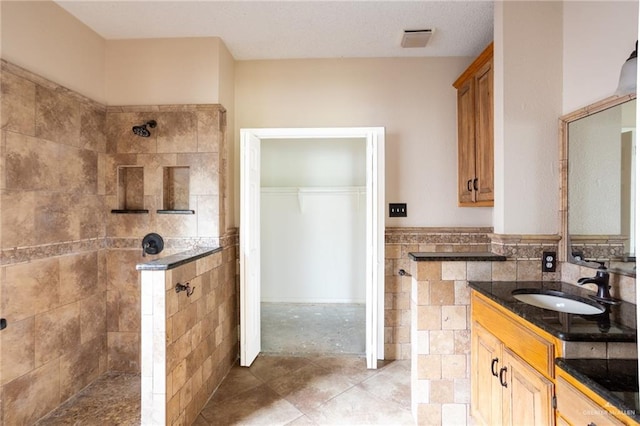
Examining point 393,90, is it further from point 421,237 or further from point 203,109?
point 203,109

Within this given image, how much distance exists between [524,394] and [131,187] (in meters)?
2.74

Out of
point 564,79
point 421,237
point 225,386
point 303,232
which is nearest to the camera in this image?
point 564,79

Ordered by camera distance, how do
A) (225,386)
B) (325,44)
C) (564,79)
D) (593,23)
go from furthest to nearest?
(325,44) → (225,386) → (564,79) → (593,23)

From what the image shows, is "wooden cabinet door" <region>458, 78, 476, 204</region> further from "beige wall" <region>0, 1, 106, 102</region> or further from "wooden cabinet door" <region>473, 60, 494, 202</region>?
"beige wall" <region>0, 1, 106, 102</region>

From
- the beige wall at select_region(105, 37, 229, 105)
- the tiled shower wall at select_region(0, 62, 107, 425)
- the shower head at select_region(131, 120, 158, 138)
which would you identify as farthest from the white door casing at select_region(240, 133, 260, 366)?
the tiled shower wall at select_region(0, 62, 107, 425)

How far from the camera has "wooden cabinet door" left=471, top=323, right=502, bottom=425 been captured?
140cm

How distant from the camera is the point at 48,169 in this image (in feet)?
5.88

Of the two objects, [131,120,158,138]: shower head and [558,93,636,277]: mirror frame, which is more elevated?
[131,120,158,138]: shower head

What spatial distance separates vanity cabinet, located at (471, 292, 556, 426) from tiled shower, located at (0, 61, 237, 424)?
5.86 ft

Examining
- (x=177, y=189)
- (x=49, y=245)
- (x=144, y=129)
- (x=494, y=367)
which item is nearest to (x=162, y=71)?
(x=144, y=129)

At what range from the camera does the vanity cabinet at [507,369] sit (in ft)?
3.67

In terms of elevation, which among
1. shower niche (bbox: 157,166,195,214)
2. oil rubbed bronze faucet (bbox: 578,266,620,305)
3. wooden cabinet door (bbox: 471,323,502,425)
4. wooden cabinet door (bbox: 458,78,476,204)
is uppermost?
wooden cabinet door (bbox: 458,78,476,204)

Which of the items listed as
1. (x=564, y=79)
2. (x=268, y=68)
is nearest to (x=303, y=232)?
(x=268, y=68)

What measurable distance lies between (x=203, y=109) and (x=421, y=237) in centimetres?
203
